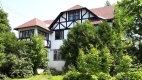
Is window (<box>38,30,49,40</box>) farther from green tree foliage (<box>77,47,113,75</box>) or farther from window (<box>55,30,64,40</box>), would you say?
green tree foliage (<box>77,47,113,75</box>)

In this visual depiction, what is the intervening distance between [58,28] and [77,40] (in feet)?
21.9

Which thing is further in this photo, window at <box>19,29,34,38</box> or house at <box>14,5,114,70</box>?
window at <box>19,29,34,38</box>

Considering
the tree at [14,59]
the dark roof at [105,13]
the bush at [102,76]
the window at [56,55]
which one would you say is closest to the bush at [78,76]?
the bush at [102,76]

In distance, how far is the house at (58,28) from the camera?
26.5m

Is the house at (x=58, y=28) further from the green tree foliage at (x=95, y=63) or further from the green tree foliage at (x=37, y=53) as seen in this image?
the green tree foliage at (x=95, y=63)

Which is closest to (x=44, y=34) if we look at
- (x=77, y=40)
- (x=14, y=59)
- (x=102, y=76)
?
(x=77, y=40)

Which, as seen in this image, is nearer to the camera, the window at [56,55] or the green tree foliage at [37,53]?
the green tree foliage at [37,53]

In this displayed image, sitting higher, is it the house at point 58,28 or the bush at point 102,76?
the house at point 58,28

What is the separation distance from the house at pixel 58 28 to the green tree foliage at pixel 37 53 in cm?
364

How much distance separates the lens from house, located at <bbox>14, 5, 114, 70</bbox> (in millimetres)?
26453

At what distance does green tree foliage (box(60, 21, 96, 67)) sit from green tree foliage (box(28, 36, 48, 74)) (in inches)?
105

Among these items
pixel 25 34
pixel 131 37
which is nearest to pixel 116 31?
pixel 131 37

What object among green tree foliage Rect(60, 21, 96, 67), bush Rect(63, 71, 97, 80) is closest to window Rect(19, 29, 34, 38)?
A: green tree foliage Rect(60, 21, 96, 67)

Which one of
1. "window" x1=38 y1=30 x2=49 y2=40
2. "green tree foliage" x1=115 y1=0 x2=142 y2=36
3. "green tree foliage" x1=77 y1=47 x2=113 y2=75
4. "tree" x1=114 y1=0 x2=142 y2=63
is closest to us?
"green tree foliage" x1=77 y1=47 x2=113 y2=75
